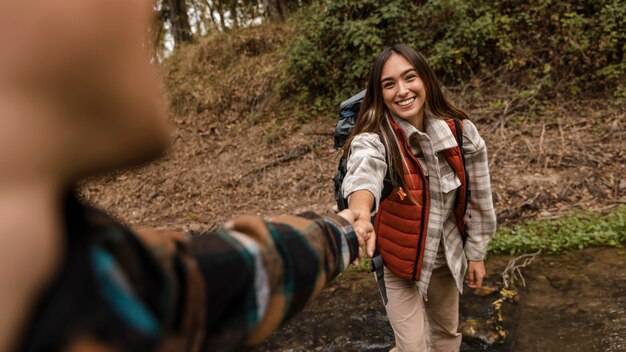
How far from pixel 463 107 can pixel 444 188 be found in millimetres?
6101

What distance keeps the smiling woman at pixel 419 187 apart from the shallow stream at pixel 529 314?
43.0 inches

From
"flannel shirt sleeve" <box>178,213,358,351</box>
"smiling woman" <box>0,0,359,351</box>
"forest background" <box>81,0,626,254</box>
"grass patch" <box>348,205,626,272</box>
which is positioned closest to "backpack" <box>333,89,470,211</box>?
"flannel shirt sleeve" <box>178,213,358,351</box>

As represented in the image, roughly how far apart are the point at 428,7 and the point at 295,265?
8.62 metres

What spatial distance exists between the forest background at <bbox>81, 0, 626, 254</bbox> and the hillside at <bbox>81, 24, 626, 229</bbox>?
0.09 ft

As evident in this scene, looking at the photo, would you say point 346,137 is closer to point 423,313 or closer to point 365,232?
point 423,313

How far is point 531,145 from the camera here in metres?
6.91

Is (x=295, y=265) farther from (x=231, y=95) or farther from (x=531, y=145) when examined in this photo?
(x=231, y=95)

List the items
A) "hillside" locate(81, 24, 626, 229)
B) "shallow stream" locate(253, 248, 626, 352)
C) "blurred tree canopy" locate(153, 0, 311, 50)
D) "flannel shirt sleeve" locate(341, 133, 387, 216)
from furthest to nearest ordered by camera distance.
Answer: "blurred tree canopy" locate(153, 0, 311, 50)
"hillside" locate(81, 24, 626, 229)
"shallow stream" locate(253, 248, 626, 352)
"flannel shirt sleeve" locate(341, 133, 387, 216)

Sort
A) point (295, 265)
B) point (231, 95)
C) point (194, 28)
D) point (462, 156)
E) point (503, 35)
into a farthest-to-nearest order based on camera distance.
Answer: point (194, 28)
point (231, 95)
point (503, 35)
point (462, 156)
point (295, 265)

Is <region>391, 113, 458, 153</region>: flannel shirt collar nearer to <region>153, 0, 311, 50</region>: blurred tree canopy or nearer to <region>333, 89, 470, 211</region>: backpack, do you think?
<region>333, 89, 470, 211</region>: backpack

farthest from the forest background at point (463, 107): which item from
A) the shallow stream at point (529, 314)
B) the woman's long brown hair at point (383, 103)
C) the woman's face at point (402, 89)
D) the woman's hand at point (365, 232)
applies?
the woman's hand at point (365, 232)

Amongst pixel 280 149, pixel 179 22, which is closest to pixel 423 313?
Answer: pixel 280 149

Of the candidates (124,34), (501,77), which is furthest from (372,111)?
(501,77)

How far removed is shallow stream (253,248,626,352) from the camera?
3.47 meters
